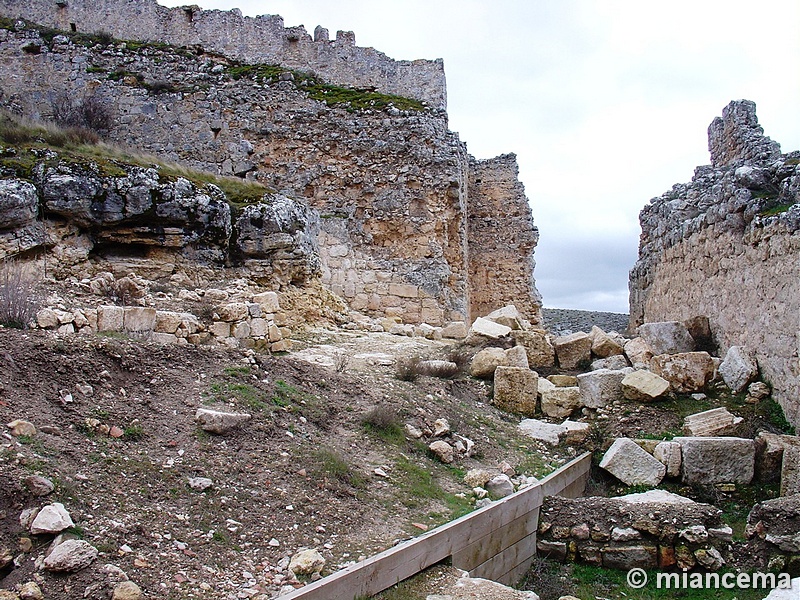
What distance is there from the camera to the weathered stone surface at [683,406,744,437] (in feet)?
22.7

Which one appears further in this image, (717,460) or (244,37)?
(244,37)

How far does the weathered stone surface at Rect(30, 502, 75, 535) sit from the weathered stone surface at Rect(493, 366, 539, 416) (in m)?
5.75

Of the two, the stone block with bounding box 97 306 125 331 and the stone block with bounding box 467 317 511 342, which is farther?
the stone block with bounding box 467 317 511 342

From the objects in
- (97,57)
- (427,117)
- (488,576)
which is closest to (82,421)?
(488,576)

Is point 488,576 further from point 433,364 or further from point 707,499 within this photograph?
point 433,364

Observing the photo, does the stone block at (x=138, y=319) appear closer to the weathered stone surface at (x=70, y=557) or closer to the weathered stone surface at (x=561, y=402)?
the weathered stone surface at (x=70, y=557)

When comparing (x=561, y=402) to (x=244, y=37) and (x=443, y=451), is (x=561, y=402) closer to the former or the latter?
(x=443, y=451)

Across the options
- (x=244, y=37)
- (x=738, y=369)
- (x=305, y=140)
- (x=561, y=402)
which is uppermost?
(x=244, y=37)

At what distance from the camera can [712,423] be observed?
7020 mm

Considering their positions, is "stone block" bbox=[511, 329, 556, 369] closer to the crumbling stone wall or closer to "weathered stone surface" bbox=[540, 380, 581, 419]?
"weathered stone surface" bbox=[540, 380, 581, 419]

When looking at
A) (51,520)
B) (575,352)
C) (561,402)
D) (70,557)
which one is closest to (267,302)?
(561,402)

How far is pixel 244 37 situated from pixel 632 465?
44.6ft

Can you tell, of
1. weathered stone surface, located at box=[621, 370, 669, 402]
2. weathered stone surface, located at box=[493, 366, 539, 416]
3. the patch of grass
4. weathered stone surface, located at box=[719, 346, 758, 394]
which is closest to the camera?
the patch of grass

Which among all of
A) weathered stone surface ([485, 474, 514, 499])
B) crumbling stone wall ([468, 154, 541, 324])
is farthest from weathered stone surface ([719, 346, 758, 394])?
crumbling stone wall ([468, 154, 541, 324])
